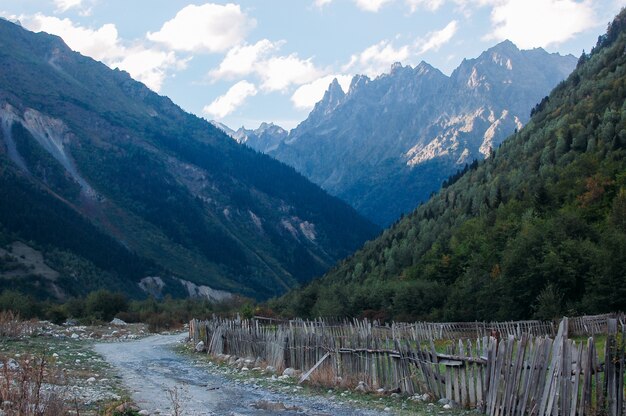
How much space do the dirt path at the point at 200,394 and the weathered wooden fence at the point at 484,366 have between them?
1770 millimetres

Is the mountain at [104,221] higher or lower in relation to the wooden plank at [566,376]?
higher

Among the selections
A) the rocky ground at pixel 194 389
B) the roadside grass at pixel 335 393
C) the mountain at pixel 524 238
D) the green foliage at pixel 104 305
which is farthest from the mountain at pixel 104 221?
the roadside grass at pixel 335 393

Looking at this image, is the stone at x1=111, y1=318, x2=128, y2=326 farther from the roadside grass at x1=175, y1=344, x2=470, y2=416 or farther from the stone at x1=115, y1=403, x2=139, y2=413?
the stone at x1=115, y1=403, x2=139, y2=413

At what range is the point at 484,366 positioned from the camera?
12.0m

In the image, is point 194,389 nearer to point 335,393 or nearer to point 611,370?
point 335,393

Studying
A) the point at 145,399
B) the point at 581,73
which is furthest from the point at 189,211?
the point at 145,399

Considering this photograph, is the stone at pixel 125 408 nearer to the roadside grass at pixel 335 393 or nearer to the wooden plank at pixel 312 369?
the roadside grass at pixel 335 393

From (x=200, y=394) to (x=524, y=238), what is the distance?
29042 millimetres

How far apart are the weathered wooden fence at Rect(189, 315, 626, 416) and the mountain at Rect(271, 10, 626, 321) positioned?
776 inches

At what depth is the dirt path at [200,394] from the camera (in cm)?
1324

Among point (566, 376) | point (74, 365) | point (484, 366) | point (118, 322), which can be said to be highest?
point (566, 376)

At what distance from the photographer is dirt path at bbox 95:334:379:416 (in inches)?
521

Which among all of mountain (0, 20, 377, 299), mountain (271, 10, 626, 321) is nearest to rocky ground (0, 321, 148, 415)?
mountain (271, 10, 626, 321)

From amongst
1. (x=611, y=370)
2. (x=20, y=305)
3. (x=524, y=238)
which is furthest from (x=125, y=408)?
(x=20, y=305)
